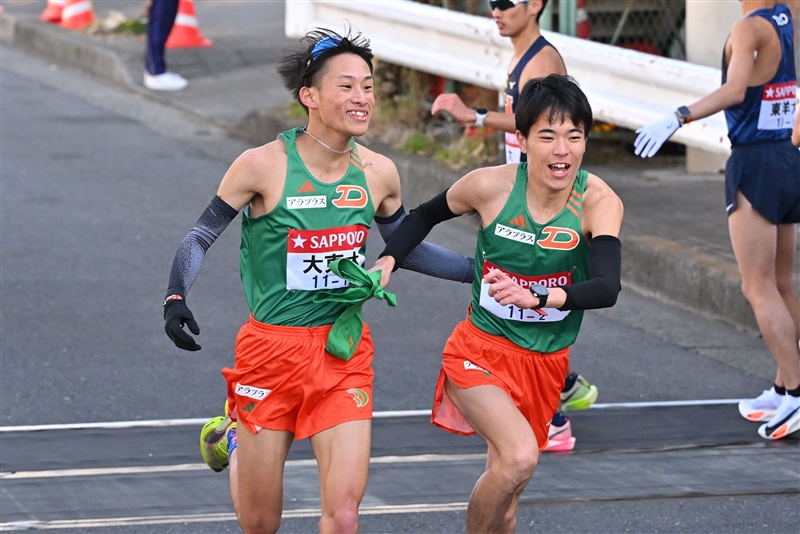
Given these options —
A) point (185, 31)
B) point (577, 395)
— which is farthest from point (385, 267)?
point (185, 31)

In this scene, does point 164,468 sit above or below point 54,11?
above

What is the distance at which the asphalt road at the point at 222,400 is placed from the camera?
16.7 ft

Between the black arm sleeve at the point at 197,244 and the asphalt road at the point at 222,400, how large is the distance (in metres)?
1.28

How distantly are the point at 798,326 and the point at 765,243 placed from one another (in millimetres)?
457

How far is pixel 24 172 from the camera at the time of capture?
10.8 m

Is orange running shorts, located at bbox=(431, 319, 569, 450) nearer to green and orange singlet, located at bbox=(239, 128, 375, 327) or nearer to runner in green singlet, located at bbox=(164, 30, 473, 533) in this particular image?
runner in green singlet, located at bbox=(164, 30, 473, 533)

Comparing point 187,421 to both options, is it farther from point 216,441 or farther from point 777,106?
point 777,106

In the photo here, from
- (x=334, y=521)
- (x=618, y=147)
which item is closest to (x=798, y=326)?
(x=334, y=521)

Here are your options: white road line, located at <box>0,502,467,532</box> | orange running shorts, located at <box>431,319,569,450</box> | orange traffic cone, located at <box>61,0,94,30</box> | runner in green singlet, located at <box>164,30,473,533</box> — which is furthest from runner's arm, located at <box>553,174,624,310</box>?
orange traffic cone, located at <box>61,0,94,30</box>

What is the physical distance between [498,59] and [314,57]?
5543 mm

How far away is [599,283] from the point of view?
4.05 m

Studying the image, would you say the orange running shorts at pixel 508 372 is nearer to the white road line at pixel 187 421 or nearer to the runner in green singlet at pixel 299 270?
the runner in green singlet at pixel 299 270

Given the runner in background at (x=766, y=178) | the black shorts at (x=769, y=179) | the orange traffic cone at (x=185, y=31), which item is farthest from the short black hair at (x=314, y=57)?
the orange traffic cone at (x=185, y=31)

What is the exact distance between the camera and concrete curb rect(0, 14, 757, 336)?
296 inches
